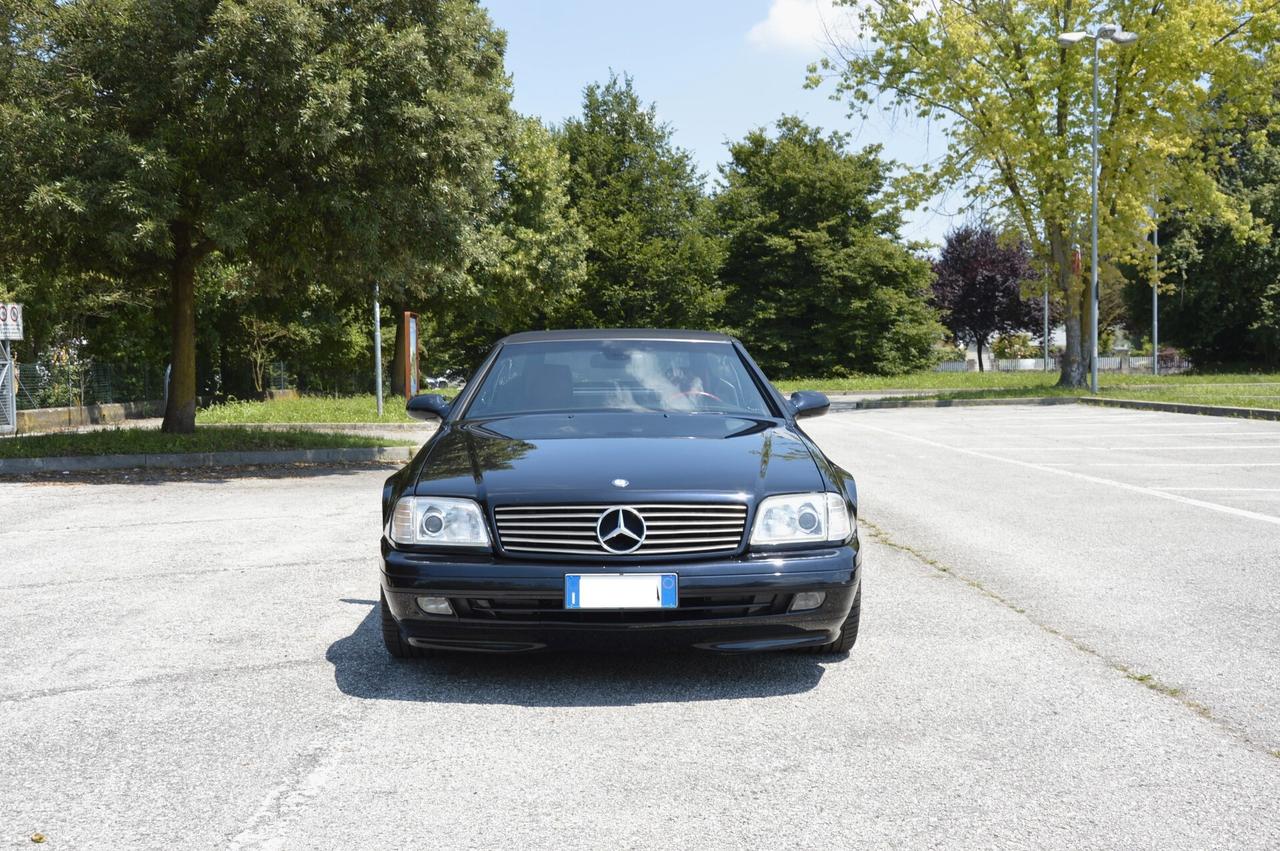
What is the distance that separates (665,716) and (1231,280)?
1921 inches

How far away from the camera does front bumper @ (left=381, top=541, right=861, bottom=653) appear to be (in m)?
4.05

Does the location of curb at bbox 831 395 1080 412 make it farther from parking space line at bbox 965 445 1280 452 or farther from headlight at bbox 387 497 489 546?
headlight at bbox 387 497 489 546

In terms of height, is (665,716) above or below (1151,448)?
below

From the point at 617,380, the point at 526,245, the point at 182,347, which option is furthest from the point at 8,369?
the point at 617,380

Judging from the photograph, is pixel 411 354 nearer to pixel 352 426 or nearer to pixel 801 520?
pixel 352 426

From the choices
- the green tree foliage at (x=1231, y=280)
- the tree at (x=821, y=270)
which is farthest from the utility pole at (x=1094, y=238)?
the tree at (x=821, y=270)

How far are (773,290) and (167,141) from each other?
39238mm

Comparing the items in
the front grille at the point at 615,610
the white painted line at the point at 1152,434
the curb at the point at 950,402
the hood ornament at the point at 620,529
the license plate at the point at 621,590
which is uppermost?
the hood ornament at the point at 620,529

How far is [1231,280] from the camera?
46.0 m

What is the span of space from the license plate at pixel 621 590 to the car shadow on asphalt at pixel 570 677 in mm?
283

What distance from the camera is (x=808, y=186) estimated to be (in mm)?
50219

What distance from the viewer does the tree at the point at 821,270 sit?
1948 inches

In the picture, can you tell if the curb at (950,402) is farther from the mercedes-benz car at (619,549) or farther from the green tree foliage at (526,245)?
the mercedes-benz car at (619,549)

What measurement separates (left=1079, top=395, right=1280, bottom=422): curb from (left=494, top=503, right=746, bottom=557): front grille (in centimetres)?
1786
